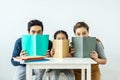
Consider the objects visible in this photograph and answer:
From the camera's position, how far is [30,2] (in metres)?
2.72

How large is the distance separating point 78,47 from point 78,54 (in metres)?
0.06

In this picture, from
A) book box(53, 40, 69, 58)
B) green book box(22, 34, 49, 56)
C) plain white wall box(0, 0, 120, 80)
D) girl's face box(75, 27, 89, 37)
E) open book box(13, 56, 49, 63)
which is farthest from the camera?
plain white wall box(0, 0, 120, 80)

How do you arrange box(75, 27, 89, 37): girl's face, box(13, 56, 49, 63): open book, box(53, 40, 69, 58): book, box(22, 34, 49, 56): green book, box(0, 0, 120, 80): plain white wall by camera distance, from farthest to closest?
box(0, 0, 120, 80): plain white wall < box(75, 27, 89, 37): girl's face < box(53, 40, 69, 58): book < box(22, 34, 49, 56): green book < box(13, 56, 49, 63): open book

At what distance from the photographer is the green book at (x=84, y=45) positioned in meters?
2.00

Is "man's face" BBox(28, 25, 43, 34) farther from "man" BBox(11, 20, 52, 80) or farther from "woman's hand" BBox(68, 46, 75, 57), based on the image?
"woman's hand" BBox(68, 46, 75, 57)

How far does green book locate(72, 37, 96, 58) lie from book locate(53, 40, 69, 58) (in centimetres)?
9

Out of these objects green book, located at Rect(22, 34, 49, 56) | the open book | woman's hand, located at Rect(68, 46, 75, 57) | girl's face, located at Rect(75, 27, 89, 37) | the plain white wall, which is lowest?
the open book

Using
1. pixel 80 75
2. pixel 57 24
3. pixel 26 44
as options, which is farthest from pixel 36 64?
pixel 57 24

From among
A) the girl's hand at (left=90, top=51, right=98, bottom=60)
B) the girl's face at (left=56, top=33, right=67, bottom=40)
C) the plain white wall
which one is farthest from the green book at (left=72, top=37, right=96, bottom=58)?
the plain white wall

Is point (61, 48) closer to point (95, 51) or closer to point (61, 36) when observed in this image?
point (61, 36)

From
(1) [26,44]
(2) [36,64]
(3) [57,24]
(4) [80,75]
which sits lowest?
(4) [80,75]

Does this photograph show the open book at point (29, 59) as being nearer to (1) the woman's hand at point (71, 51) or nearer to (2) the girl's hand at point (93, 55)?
(1) the woman's hand at point (71, 51)

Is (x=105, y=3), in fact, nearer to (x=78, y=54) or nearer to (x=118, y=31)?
(x=118, y=31)

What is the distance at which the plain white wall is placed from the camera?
272cm
